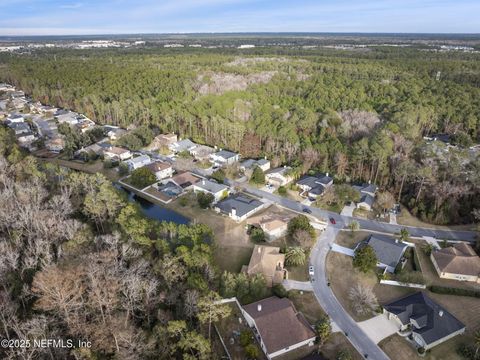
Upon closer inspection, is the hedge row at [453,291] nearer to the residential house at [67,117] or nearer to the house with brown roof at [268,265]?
the house with brown roof at [268,265]

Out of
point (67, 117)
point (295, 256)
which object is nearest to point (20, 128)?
point (67, 117)

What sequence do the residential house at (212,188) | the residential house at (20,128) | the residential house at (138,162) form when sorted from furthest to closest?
the residential house at (20,128)
the residential house at (138,162)
the residential house at (212,188)

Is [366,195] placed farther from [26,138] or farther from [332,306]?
[26,138]

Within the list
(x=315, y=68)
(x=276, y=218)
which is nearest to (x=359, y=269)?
(x=276, y=218)

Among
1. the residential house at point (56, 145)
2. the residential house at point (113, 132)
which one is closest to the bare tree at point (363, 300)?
the residential house at point (113, 132)

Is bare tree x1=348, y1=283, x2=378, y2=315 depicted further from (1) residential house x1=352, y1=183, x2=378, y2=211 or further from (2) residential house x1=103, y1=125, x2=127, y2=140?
(2) residential house x1=103, y1=125, x2=127, y2=140

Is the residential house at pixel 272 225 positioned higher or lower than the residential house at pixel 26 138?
lower

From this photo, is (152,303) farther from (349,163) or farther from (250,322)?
(349,163)

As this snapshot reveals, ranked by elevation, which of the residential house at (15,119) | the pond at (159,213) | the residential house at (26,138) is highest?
the residential house at (15,119)
